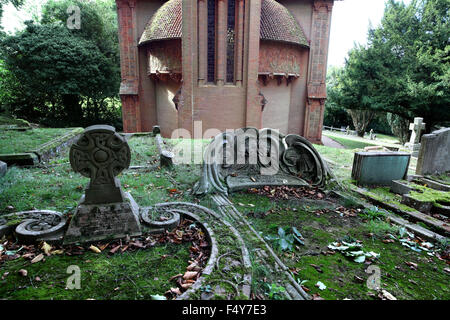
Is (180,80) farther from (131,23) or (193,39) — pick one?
(131,23)

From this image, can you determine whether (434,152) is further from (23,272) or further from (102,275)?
(23,272)

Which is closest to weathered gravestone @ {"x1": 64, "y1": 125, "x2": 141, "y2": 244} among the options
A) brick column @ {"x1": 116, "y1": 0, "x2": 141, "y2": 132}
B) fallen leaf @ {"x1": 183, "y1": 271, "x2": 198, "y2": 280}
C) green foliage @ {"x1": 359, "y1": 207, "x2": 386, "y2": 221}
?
fallen leaf @ {"x1": 183, "y1": 271, "x2": 198, "y2": 280}

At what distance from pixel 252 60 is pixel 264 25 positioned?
3234mm

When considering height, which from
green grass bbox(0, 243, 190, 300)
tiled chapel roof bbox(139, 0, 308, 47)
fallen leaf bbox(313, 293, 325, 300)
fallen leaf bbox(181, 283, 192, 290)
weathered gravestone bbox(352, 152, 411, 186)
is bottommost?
fallen leaf bbox(313, 293, 325, 300)

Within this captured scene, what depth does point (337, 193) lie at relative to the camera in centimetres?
607

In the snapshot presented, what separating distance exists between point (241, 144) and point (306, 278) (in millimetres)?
3782

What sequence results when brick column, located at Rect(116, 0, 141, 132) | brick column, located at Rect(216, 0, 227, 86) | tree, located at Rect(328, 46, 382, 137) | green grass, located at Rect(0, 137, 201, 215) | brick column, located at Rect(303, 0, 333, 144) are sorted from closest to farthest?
green grass, located at Rect(0, 137, 201, 215)
brick column, located at Rect(216, 0, 227, 86)
brick column, located at Rect(116, 0, 141, 132)
brick column, located at Rect(303, 0, 333, 144)
tree, located at Rect(328, 46, 382, 137)

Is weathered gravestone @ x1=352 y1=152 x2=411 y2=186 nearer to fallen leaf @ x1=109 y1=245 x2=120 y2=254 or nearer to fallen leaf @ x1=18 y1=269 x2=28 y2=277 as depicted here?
fallen leaf @ x1=109 y1=245 x2=120 y2=254

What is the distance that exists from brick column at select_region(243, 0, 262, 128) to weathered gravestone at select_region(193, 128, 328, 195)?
871cm

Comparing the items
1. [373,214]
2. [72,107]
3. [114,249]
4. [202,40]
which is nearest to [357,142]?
[202,40]

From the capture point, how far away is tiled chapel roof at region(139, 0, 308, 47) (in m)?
15.5

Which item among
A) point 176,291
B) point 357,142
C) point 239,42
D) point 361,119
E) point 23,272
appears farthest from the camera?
point 361,119

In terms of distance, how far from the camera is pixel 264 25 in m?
16.1
